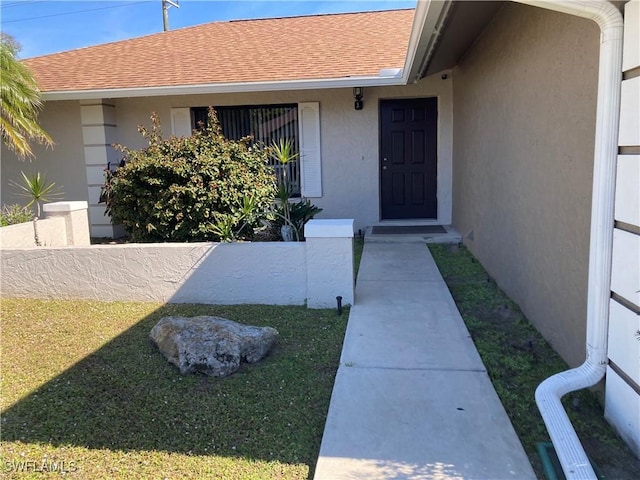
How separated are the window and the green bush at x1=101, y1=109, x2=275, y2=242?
346 cm

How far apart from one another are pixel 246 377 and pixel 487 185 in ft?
14.0

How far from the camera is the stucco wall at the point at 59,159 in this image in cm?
970

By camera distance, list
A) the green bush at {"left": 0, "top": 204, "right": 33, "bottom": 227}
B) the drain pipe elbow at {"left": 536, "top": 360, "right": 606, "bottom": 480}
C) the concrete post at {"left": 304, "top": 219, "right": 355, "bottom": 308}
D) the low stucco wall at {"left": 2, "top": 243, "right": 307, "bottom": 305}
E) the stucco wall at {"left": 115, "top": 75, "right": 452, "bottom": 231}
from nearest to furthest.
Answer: the drain pipe elbow at {"left": 536, "top": 360, "right": 606, "bottom": 480}
the concrete post at {"left": 304, "top": 219, "right": 355, "bottom": 308}
the low stucco wall at {"left": 2, "top": 243, "right": 307, "bottom": 305}
the green bush at {"left": 0, "top": 204, "right": 33, "bottom": 227}
the stucco wall at {"left": 115, "top": 75, "right": 452, "bottom": 231}

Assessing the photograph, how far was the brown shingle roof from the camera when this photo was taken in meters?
9.01

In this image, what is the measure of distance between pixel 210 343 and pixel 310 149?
6.19 meters

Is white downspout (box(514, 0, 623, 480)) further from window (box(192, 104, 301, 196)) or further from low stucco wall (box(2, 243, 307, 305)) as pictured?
window (box(192, 104, 301, 196))

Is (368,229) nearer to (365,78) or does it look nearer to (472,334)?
(365,78)

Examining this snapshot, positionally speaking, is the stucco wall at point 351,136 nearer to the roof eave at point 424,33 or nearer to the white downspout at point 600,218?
the roof eave at point 424,33

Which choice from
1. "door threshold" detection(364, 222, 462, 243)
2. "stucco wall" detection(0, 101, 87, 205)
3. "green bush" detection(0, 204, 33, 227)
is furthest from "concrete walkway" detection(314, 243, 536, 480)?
"stucco wall" detection(0, 101, 87, 205)

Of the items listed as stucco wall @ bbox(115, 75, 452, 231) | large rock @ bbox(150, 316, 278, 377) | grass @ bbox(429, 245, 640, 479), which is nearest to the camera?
grass @ bbox(429, 245, 640, 479)

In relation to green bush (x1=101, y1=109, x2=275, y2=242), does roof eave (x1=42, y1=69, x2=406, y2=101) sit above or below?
above

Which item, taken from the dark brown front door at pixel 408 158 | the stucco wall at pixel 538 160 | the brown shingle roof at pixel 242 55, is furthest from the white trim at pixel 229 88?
the stucco wall at pixel 538 160

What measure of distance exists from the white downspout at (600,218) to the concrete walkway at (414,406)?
0.29 m

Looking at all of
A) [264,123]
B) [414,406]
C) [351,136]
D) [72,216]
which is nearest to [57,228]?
[72,216]
